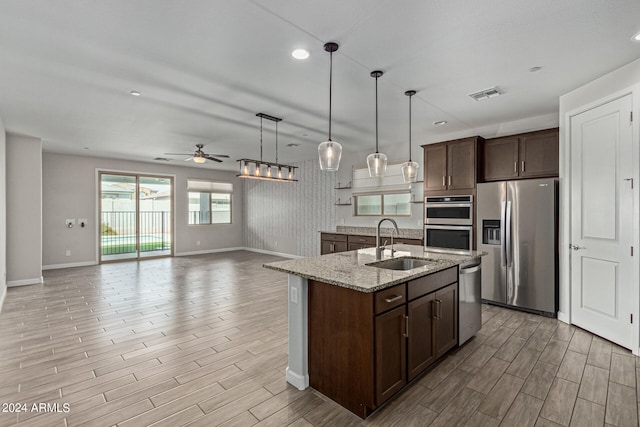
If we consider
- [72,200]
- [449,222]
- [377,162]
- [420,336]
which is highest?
[377,162]

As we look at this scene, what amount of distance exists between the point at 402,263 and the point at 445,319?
23.8 inches

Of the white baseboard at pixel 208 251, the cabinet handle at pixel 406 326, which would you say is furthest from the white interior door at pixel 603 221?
the white baseboard at pixel 208 251

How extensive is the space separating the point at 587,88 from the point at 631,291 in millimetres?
2147

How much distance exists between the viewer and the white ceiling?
2.11 meters

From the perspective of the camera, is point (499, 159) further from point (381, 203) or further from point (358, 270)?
point (358, 270)

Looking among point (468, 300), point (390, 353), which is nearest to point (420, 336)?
point (390, 353)

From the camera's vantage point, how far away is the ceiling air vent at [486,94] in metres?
3.52

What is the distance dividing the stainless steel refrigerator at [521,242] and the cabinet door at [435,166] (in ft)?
2.18

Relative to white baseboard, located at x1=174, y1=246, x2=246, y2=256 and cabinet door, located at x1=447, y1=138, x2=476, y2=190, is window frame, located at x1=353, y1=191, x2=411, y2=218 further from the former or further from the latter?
white baseboard, located at x1=174, y1=246, x2=246, y2=256

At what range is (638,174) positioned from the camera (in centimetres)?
287

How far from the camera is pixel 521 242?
4.05 meters

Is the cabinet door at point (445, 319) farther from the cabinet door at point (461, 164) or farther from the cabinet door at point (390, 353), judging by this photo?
the cabinet door at point (461, 164)

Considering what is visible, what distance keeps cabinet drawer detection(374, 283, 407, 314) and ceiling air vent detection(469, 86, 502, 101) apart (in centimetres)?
270

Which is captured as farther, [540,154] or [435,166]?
[435,166]
